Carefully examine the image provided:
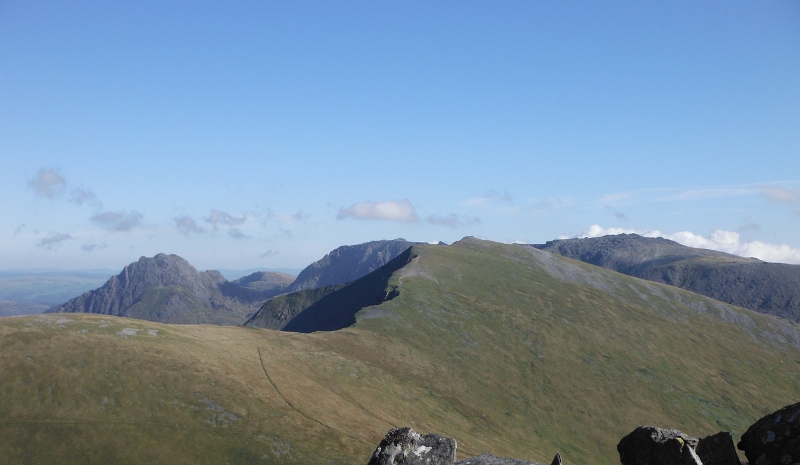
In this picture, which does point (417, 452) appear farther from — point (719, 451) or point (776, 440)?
point (776, 440)

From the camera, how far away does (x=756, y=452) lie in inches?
611

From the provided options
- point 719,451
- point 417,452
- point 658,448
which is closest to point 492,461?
point 417,452

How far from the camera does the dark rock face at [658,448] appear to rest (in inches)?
624

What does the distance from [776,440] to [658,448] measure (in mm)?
2992

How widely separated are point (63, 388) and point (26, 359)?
12.6 meters

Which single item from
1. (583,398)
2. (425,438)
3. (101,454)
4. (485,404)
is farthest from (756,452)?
(583,398)

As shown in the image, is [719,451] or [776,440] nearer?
[776,440]

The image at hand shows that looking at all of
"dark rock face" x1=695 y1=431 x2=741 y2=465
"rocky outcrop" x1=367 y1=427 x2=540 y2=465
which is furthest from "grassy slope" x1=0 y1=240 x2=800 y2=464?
"dark rock face" x1=695 y1=431 x2=741 y2=465

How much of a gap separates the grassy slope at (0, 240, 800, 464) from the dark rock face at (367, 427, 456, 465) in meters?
68.5

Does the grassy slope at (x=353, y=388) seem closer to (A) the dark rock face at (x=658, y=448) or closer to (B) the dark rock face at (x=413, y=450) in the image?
(B) the dark rock face at (x=413, y=450)

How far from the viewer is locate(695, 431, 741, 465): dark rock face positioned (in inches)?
627

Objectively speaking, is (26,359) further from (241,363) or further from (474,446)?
(474,446)

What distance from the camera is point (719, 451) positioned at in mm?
16094

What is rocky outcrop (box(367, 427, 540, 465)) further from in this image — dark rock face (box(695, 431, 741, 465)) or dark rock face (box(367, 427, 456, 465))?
dark rock face (box(695, 431, 741, 465))
